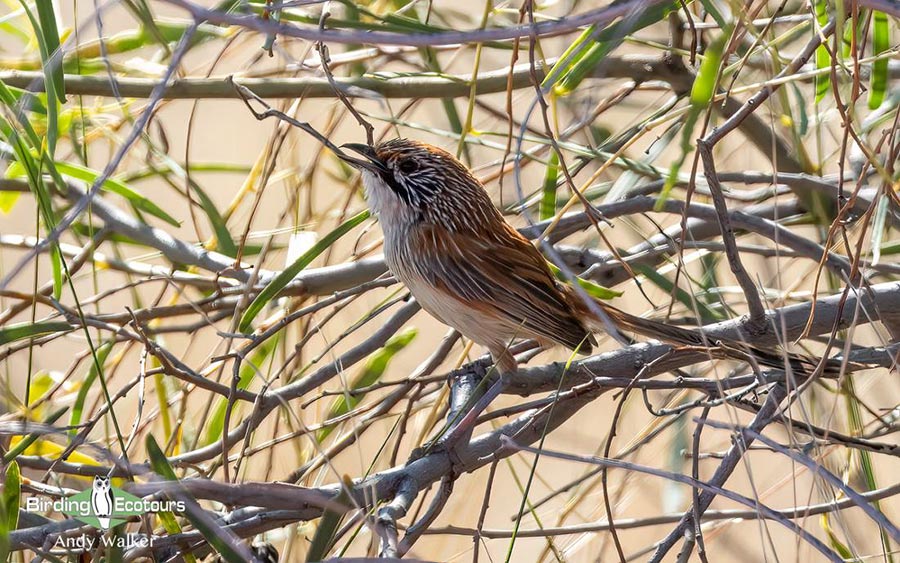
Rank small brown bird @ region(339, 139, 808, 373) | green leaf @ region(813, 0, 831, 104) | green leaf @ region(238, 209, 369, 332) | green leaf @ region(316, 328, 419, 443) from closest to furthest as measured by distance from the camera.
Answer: green leaf @ region(813, 0, 831, 104) < green leaf @ region(238, 209, 369, 332) < small brown bird @ region(339, 139, 808, 373) < green leaf @ region(316, 328, 419, 443)

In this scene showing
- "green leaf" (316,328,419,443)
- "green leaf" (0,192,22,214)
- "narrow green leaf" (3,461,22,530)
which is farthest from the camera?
"green leaf" (0,192,22,214)

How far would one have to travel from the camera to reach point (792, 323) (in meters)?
2.62

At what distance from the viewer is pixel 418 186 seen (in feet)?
11.5

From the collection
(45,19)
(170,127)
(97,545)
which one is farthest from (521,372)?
(170,127)

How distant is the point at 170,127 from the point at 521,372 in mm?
4123

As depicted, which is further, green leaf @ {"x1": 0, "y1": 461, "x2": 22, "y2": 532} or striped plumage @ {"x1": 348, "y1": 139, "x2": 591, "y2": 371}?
striped plumage @ {"x1": 348, "y1": 139, "x2": 591, "y2": 371}

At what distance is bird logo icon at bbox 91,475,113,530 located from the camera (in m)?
2.12

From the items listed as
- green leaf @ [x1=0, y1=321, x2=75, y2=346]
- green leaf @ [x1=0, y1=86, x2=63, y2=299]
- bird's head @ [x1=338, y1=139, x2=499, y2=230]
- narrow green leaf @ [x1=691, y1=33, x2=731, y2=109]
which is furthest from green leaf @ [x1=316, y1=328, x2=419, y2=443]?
narrow green leaf @ [x1=691, y1=33, x2=731, y2=109]

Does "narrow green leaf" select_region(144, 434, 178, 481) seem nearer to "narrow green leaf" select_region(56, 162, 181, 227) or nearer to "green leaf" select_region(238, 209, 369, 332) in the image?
"green leaf" select_region(238, 209, 369, 332)

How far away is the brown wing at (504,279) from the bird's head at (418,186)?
84 mm

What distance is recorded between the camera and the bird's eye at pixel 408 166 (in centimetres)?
351

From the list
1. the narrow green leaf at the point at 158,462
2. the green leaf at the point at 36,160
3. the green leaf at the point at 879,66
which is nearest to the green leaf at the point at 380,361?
the green leaf at the point at 36,160

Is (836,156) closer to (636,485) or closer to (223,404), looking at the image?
(636,485)

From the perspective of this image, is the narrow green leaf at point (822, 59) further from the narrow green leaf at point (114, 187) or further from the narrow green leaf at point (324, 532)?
the narrow green leaf at point (114, 187)
